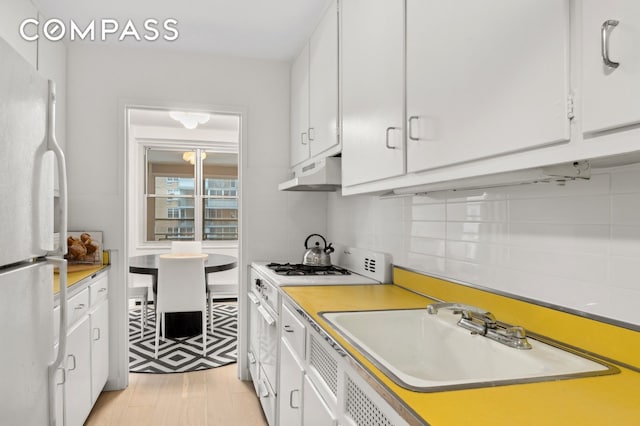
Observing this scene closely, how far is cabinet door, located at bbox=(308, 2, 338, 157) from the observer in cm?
244

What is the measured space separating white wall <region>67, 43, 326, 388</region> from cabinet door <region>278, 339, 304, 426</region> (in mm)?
1352

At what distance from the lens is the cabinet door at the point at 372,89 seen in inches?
65.8

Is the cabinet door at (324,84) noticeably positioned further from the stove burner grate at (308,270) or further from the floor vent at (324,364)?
the floor vent at (324,364)

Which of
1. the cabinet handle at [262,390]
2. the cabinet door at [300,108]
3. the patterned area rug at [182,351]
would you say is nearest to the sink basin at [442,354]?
the cabinet handle at [262,390]

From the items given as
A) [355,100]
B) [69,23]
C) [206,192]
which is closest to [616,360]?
[355,100]

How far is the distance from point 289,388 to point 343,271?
97cm

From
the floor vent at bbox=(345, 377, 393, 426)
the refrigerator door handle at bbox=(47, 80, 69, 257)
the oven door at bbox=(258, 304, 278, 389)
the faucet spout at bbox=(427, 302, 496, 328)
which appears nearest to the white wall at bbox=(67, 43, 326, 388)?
the oven door at bbox=(258, 304, 278, 389)

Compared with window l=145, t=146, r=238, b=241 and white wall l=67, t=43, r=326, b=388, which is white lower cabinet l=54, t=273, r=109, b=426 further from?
window l=145, t=146, r=238, b=241

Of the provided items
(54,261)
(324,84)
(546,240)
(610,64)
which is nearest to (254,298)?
(324,84)

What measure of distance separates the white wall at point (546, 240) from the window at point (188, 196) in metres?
4.47

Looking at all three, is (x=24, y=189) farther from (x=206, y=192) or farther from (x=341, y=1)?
(x=206, y=192)

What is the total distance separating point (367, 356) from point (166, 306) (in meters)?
3.02

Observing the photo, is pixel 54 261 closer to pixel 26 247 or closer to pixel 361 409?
pixel 26 247

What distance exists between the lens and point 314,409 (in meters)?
1.52
